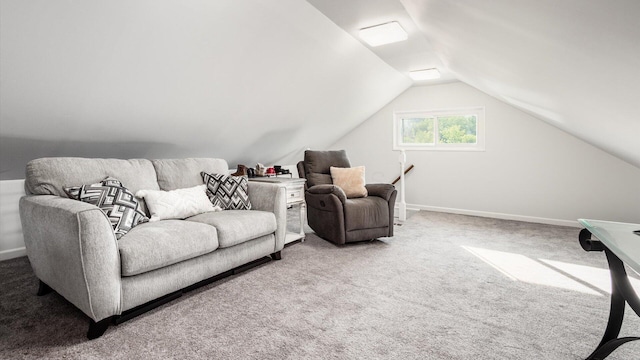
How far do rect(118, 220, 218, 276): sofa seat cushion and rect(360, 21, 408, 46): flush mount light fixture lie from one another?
2.30m

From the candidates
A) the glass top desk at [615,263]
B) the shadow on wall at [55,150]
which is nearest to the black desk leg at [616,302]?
the glass top desk at [615,263]

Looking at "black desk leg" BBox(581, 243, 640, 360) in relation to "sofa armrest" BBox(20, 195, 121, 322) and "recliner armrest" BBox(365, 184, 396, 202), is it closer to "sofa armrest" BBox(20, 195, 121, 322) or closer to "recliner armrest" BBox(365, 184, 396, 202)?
"recliner armrest" BBox(365, 184, 396, 202)

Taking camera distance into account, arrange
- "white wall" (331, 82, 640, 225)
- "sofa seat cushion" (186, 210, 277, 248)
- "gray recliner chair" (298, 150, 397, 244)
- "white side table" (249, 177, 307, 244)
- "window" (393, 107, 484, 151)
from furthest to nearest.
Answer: "window" (393, 107, 484, 151) → "white wall" (331, 82, 640, 225) → "white side table" (249, 177, 307, 244) → "gray recliner chair" (298, 150, 397, 244) → "sofa seat cushion" (186, 210, 277, 248)

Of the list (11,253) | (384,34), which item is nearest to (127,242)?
(11,253)

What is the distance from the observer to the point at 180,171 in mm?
2969

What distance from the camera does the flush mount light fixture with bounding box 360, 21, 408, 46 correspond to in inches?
116

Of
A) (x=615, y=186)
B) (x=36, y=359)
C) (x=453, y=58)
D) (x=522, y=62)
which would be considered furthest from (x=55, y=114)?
(x=615, y=186)

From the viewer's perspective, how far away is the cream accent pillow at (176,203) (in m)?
2.52

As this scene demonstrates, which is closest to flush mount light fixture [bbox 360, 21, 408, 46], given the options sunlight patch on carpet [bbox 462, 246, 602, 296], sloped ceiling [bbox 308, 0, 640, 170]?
sloped ceiling [bbox 308, 0, 640, 170]

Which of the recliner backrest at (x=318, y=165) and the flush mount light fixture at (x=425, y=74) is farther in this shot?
the flush mount light fixture at (x=425, y=74)

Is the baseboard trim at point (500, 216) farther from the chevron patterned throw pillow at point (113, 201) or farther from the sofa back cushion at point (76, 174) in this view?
the chevron patterned throw pillow at point (113, 201)

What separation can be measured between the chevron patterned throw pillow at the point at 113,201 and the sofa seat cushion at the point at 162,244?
7cm

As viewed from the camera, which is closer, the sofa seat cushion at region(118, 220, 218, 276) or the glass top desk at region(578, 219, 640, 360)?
the glass top desk at region(578, 219, 640, 360)

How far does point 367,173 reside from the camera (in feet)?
19.9
